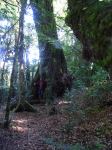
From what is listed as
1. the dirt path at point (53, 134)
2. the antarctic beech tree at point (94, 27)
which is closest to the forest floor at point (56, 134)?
the dirt path at point (53, 134)

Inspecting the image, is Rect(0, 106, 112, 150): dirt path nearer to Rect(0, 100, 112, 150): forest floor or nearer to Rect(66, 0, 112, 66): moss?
Rect(0, 100, 112, 150): forest floor

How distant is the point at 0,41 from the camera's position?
15172 millimetres

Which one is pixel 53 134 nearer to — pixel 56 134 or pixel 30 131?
pixel 56 134

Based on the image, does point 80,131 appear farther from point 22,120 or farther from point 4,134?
point 22,120

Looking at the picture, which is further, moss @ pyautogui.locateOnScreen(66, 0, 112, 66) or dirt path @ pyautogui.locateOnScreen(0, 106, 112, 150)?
dirt path @ pyautogui.locateOnScreen(0, 106, 112, 150)

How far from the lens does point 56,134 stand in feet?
33.8

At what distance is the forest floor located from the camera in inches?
331

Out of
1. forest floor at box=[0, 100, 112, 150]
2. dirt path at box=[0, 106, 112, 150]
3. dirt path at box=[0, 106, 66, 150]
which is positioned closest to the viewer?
forest floor at box=[0, 100, 112, 150]

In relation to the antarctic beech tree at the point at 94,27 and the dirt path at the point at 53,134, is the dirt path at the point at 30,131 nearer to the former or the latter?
the dirt path at the point at 53,134

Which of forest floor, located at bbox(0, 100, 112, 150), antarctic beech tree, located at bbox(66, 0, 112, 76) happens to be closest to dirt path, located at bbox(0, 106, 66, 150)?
forest floor, located at bbox(0, 100, 112, 150)

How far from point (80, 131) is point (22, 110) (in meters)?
6.54

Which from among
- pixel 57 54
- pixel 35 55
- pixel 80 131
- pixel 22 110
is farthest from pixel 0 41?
pixel 35 55

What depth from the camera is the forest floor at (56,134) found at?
8414 millimetres

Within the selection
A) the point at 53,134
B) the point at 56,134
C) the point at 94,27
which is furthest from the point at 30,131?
the point at 94,27
